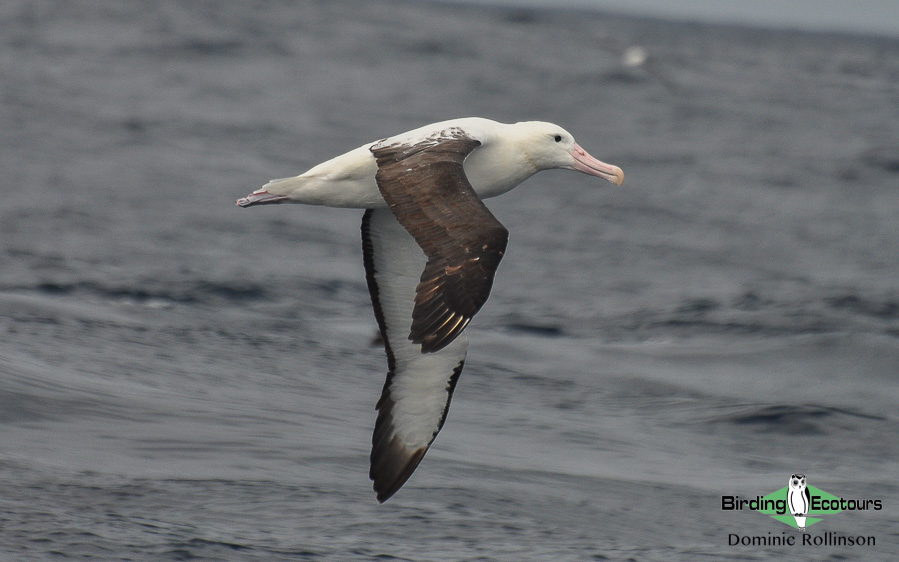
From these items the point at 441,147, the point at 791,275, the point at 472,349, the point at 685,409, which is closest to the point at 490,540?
the point at 441,147

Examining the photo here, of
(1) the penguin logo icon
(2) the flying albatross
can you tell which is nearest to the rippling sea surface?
(1) the penguin logo icon

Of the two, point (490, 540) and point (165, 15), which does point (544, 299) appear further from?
point (165, 15)

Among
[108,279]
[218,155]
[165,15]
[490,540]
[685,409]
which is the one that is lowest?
[490,540]

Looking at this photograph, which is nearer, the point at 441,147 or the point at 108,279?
the point at 441,147

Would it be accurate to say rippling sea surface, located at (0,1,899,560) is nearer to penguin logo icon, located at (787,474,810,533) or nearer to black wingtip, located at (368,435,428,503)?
penguin logo icon, located at (787,474,810,533)

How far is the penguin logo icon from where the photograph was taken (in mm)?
13797

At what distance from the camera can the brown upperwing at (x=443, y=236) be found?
315 inches

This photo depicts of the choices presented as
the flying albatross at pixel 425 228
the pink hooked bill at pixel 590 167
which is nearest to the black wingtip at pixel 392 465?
the flying albatross at pixel 425 228

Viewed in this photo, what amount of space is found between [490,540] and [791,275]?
1571 centimetres

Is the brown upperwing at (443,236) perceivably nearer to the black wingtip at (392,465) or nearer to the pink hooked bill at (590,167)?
the pink hooked bill at (590,167)

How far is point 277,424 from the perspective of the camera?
1484 centimetres

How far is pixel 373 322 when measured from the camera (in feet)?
72.1

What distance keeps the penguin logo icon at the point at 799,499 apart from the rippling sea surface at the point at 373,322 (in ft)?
0.97

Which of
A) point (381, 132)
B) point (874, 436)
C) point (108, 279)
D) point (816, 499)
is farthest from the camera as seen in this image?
point (381, 132)
